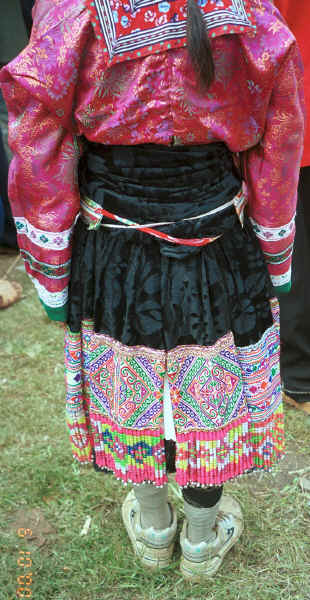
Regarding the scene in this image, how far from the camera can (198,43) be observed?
1.06 m

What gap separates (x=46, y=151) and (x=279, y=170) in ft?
1.72

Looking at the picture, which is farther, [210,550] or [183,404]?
[210,550]

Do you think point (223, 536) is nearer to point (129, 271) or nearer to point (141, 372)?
point (141, 372)

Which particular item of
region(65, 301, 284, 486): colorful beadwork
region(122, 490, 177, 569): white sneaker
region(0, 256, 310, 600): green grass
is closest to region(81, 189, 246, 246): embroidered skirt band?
region(65, 301, 284, 486): colorful beadwork

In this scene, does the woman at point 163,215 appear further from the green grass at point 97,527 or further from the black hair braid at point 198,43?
the green grass at point 97,527

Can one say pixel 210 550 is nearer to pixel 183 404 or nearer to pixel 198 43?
pixel 183 404

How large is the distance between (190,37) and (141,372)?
0.77 metres

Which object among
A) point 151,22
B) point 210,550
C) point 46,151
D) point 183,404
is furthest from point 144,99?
point 210,550

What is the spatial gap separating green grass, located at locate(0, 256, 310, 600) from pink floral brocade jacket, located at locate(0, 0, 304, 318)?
120 cm

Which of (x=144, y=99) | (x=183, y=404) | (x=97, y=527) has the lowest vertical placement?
(x=97, y=527)

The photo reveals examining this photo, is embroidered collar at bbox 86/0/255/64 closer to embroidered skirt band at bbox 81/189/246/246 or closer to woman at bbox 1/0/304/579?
woman at bbox 1/0/304/579

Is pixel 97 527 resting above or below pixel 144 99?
below

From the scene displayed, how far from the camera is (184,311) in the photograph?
1385 millimetres

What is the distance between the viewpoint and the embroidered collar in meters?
1.11
